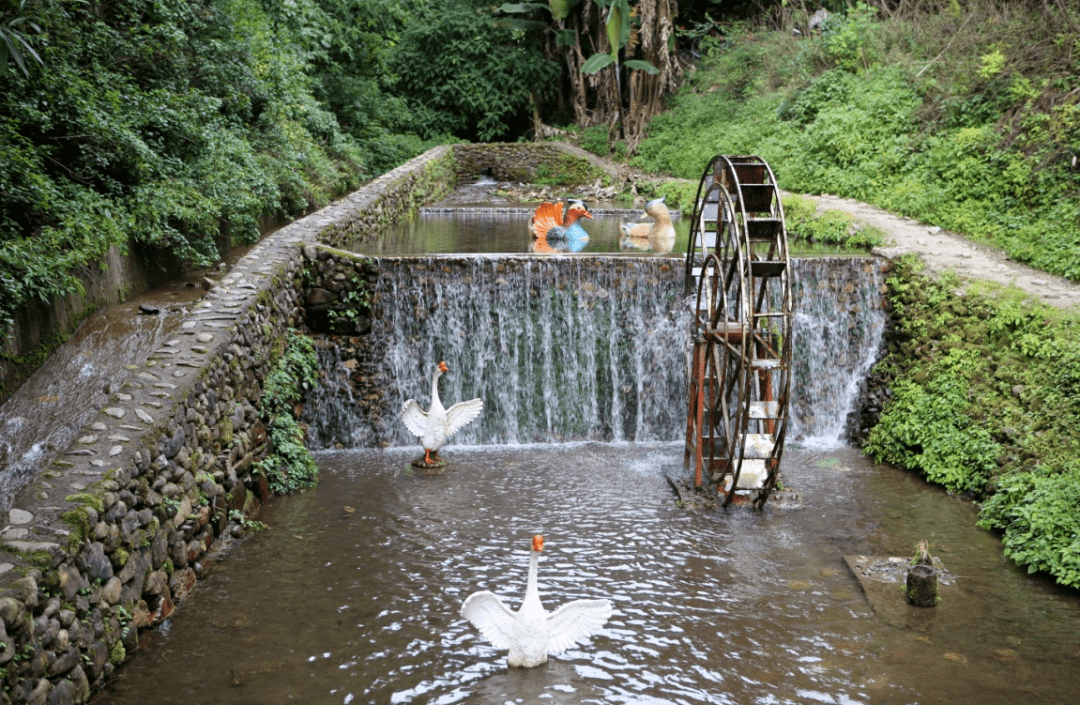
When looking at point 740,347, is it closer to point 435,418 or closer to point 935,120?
point 435,418

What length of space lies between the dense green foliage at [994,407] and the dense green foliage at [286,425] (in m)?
6.23

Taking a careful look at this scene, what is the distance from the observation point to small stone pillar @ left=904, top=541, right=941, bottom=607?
6062 millimetres

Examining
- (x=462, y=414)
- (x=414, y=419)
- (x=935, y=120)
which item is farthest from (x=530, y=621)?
(x=935, y=120)

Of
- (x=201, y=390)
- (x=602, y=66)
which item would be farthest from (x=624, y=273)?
(x=602, y=66)

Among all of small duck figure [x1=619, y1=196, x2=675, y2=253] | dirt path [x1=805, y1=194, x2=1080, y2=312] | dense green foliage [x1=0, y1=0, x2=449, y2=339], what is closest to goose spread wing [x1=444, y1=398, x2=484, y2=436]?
dense green foliage [x1=0, y1=0, x2=449, y2=339]

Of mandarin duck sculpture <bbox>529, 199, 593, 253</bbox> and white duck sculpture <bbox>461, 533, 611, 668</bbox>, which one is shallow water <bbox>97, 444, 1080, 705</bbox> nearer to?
white duck sculpture <bbox>461, 533, 611, 668</bbox>

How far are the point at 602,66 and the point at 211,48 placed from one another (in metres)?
14.0

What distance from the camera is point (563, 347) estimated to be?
1050cm

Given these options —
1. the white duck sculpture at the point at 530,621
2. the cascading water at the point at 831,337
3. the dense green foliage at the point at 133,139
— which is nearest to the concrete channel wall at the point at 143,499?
the dense green foliage at the point at 133,139

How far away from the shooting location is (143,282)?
9539 millimetres

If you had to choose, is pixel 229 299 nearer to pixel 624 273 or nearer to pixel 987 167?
pixel 624 273

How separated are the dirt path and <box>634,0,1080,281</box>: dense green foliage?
0.24 m

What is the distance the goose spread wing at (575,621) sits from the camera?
17.5ft

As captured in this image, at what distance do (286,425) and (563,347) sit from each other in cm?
351
